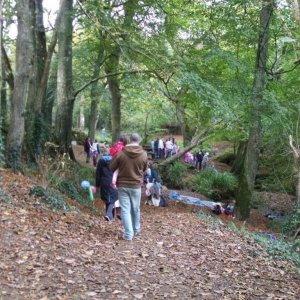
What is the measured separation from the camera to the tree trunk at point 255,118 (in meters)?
12.3

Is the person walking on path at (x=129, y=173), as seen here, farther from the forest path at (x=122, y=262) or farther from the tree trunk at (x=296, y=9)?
the tree trunk at (x=296, y=9)

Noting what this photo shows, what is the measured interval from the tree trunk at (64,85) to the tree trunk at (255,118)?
6.70 meters

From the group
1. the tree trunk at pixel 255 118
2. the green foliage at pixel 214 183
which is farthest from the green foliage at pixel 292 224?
the green foliage at pixel 214 183

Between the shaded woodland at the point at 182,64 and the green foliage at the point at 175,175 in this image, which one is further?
the green foliage at the point at 175,175

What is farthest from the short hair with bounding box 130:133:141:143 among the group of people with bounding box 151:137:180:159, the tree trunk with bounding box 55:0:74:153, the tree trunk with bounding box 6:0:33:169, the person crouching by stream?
the group of people with bounding box 151:137:180:159

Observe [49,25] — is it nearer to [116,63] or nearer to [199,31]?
[116,63]

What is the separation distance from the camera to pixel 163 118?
1433 inches

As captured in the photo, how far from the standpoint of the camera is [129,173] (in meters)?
6.38

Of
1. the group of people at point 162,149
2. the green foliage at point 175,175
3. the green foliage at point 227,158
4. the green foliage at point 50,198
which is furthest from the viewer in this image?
the green foliage at point 227,158

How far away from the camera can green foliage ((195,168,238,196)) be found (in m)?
20.0

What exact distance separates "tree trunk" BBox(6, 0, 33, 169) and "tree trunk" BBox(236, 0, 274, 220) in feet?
21.5

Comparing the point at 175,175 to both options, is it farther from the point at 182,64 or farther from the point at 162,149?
the point at 182,64

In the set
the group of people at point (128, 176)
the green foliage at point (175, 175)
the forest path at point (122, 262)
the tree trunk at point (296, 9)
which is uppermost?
the tree trunk at point (296, 9)

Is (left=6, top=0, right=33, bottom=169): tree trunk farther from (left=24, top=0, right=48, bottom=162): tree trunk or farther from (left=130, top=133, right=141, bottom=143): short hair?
(left=130, top=133, right=141, bottom=143): short hair
